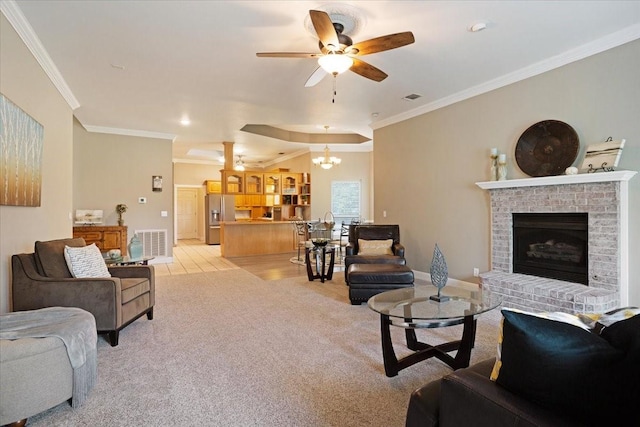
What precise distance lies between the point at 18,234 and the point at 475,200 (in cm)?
528

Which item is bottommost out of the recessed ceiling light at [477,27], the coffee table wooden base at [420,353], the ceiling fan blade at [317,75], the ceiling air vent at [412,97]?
the coffee table wooden base at [420,353]

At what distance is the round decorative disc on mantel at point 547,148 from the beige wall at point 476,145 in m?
0.09

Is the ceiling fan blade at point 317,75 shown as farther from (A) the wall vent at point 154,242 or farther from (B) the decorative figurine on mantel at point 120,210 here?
(A) the wall vent at point 154,242

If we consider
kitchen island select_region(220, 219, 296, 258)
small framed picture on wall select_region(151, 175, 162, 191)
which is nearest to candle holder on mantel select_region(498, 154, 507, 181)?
kitchen island select_region(220, 219, 296, 258)

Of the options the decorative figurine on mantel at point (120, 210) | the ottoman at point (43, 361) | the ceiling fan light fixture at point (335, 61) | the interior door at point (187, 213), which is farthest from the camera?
the interior door at point (187, 213)

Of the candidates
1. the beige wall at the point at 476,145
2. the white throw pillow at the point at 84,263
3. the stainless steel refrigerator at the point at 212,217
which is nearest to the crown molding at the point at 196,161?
the stainless steel refrigerator at the point at 212,217

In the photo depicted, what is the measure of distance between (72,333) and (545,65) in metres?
5.15

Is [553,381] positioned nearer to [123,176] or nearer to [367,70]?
[367,70]

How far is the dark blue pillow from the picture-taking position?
0.85 meters

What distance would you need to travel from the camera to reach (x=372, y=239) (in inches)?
209

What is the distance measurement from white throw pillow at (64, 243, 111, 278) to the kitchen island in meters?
4.98

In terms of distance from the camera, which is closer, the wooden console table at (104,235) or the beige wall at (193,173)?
the wooden console table at (104,235)

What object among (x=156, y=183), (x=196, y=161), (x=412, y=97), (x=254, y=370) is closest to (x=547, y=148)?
(x=412, y=97)

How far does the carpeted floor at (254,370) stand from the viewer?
1.91 m
